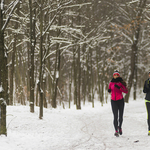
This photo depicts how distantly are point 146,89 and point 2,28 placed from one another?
4.88 meters

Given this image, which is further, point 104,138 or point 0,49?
point 104,138

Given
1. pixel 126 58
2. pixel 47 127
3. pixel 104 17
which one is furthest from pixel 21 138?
pixel 126 58

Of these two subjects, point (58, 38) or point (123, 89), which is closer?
point (123, 89)

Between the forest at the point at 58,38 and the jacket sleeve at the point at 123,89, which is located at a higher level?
the forest at the point at 58,38

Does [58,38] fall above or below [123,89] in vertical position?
above

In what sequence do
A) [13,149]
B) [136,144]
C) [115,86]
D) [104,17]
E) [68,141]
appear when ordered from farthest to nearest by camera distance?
[104,17]
[115,86]
[68,141]
[136,144]
[13,149]

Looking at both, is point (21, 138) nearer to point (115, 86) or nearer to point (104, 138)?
point (104, 138)

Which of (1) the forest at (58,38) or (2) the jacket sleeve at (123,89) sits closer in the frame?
(2) the jacket sleeve at (123,89)

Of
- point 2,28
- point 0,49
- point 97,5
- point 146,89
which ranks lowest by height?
point 146,89

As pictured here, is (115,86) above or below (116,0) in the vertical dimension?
below

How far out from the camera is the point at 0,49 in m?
6.03

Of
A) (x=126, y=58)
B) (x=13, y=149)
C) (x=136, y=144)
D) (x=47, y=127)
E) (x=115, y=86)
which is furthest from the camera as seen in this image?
(x=126, y=58)

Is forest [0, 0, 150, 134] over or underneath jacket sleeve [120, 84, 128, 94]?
over

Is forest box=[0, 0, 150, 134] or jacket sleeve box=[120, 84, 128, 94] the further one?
forest box=[0, 0, 150, 134]
